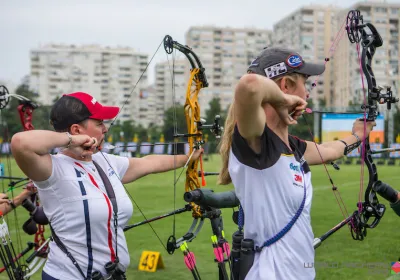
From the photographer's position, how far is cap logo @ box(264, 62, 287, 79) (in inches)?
80.7

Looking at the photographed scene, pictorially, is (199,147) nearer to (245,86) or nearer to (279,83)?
(279,83)

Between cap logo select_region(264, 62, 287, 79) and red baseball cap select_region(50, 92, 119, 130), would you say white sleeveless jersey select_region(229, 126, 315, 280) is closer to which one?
cap logo select_region(264, 62, 287, 79)

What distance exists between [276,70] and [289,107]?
0.77 ft

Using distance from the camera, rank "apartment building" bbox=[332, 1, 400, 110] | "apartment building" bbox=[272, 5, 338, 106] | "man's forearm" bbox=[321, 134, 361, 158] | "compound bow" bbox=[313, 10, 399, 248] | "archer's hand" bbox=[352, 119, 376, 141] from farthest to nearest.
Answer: "apartment building" bbox=[272, 5, 338, 106] → "apartment building" bbox=[332, 1, 400, 110] → "compound bow" bbox=[313, 10, 399, 248] → "archer's hand" bbox=[352, 119, 376, 141] → "man's forearm" bbox=[321, 134, 361, 158]

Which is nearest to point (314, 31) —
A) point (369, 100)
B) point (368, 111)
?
point (369, 100)

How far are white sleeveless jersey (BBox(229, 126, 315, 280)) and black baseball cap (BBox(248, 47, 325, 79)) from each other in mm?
246

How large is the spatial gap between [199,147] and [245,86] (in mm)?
2138

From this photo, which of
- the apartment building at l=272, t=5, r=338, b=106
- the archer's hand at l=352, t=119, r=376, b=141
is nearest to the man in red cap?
the archer's hand at l=352, t=119, r=376, b=141

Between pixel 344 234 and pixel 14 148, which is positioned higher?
pixel 14 148

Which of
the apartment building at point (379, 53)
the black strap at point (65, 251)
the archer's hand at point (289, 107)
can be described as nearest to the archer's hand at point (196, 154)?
the black strap at point (65, 251)

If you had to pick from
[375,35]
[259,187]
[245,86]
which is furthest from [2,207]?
[375,35]

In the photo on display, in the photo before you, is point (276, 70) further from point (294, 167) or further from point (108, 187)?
point (108, 187)

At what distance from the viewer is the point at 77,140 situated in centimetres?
252

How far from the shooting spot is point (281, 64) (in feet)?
6.73
